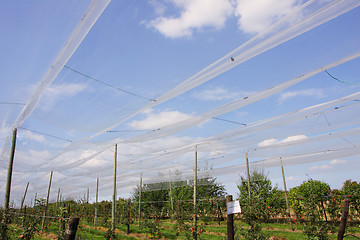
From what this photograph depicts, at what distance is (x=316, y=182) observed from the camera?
15.5m

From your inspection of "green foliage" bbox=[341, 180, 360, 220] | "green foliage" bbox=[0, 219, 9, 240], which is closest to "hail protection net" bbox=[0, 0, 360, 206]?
"green foliage" bbox=[0, 219, 9, 240]

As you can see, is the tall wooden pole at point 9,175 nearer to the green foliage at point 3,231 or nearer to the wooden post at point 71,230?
the green foliage at point 3,231

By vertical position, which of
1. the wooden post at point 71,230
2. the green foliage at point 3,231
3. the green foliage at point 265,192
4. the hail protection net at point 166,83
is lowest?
the green foliage at point 3,231

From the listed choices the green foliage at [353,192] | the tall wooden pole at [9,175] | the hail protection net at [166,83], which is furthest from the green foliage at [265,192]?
the tall wooden pole at [9,175]

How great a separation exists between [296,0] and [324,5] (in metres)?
0.34

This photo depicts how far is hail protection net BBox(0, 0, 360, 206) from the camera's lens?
3.40 m

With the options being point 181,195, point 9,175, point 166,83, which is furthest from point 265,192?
point 9,175

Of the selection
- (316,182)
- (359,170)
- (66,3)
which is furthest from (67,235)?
(316,182)

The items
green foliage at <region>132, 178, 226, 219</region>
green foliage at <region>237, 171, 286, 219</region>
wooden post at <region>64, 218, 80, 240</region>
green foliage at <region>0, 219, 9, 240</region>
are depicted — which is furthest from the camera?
green foliage at <region>132, 178, 226, 219</region>

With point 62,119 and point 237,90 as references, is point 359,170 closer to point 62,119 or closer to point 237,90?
point 237,90

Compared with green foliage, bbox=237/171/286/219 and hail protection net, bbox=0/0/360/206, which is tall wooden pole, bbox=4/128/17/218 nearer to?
hail protection net, bbox=0/0/360/206

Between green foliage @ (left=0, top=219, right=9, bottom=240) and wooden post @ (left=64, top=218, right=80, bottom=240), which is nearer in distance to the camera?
wooden post @ (left=64, top=218, right=80, bottom=240)

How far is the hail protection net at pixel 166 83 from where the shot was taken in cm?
340

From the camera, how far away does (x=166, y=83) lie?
15.5 ft
